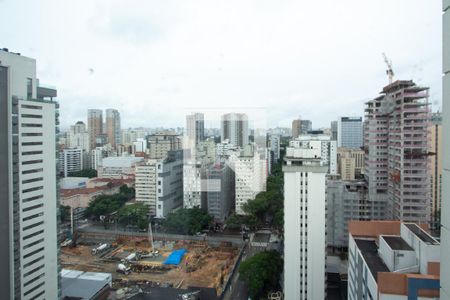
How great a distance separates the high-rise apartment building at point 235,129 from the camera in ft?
25.4

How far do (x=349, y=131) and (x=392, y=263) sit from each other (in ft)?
52.0

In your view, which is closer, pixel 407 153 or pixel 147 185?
pixel 407 153

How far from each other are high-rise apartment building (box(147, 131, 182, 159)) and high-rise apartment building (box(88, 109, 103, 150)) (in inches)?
79.8

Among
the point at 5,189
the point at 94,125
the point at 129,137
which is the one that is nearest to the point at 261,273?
the point at 5,189

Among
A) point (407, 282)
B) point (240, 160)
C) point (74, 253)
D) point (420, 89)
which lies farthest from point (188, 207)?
point (407, 282)

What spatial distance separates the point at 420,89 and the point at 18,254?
6.81 m

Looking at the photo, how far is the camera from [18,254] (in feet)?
12.5

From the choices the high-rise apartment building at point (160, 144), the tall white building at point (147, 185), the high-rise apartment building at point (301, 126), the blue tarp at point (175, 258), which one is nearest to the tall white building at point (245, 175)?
the high-rise apartment building at point (160, 144)

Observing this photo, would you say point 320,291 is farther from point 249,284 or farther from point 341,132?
point 341,132

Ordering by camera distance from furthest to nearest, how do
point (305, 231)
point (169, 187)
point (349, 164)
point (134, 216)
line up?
point (349, 164) < point (169, 187) < point (134, 216) < point (305, 231)

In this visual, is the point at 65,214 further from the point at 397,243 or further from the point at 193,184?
the point at 397,243

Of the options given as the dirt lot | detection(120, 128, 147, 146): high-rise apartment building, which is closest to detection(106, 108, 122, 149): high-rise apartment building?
detection(120, 128, 147, 146): high-rise apartment building

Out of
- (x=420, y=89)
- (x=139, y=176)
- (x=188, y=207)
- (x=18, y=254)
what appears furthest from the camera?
(x=139, y=176)

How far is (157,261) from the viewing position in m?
6.46
